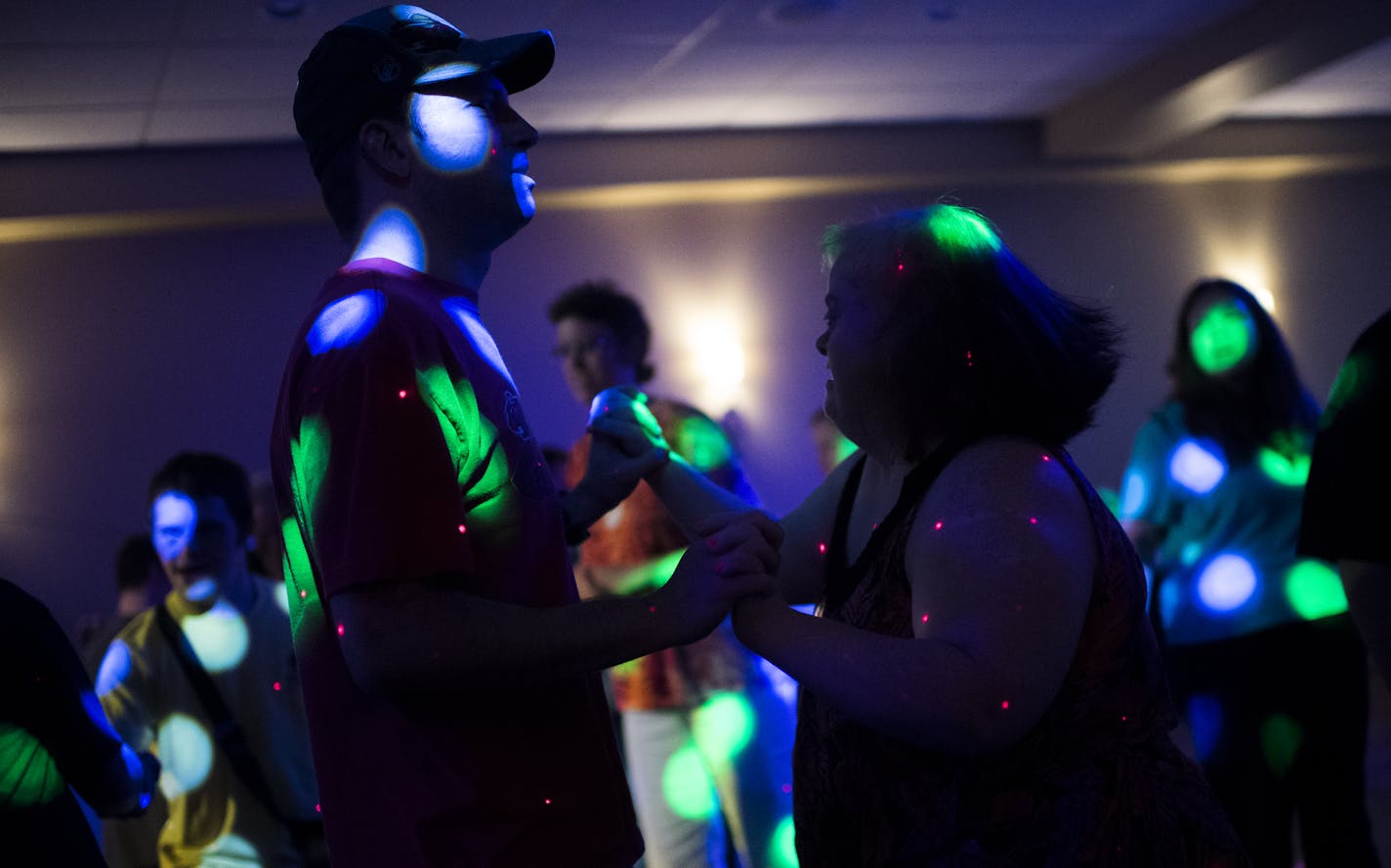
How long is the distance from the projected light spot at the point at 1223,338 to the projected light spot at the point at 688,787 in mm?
1326

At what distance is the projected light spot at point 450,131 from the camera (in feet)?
3.78

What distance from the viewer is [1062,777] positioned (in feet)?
3.58

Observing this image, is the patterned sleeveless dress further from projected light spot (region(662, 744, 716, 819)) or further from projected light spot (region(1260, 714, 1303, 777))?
projected light spot (region(662, 744, 716, 819))

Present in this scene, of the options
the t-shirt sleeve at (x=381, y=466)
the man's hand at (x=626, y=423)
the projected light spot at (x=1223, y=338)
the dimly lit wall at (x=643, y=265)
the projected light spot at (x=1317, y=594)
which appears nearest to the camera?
the t-shirt sleeve at (x=381, y=466)

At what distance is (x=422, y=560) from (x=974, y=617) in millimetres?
433

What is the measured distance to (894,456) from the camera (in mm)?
1265

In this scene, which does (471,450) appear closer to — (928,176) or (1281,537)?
(1281,537)

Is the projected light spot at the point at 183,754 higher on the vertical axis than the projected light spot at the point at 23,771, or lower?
lower

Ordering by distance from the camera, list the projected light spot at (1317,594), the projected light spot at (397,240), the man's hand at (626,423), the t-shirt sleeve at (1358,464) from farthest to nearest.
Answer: the projected light spot at (1317,594), the man's hand at (626,423), the t-shirt sleeve at (1358,464), the projected light spot at (397,240)

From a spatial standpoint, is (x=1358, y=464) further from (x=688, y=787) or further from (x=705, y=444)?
(x=688, y=787)

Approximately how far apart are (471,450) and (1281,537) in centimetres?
193

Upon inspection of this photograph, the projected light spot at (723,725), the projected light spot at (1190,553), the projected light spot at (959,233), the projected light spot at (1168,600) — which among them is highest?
the projected light spot at (959,233)

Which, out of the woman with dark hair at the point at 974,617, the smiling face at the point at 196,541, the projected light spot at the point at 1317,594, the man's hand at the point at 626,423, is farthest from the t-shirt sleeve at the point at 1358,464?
the smiling face at the point at 196,541

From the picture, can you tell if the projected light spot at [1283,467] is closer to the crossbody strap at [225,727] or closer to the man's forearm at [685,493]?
the man's forearm at [685,493]
